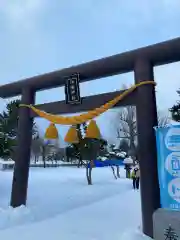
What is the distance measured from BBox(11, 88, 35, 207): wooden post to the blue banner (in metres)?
3.89

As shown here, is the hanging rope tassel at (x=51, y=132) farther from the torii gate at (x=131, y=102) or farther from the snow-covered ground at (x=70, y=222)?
the snow-covered ground at (x=70, y=222)

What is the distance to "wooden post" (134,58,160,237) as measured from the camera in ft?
16.1

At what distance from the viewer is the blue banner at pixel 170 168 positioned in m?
4.11

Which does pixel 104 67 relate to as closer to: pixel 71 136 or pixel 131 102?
pixel 131 102

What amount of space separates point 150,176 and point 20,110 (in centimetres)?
411

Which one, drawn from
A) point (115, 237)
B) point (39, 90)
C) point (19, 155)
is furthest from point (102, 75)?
point (115, 237)

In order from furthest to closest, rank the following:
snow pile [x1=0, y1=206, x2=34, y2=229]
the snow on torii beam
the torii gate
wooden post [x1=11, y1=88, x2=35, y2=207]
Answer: wooden post [x1=11, y1=88, x2=35, y2=207], snow pile [x1=0, y1=206, x2=34, y2=229], the snow on torii beam, the torii gate

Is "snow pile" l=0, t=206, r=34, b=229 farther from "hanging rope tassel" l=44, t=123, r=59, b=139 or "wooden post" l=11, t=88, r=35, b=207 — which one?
"hanging rope tassel" l=44, t=123, r=59, b=139

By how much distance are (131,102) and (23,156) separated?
3289 millimetres

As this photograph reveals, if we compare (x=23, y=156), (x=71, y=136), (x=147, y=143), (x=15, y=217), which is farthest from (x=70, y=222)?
(x=147, y=143)

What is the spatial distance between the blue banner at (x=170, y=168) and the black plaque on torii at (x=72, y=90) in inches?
100

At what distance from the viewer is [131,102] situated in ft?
18.4

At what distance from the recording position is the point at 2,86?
310 inches

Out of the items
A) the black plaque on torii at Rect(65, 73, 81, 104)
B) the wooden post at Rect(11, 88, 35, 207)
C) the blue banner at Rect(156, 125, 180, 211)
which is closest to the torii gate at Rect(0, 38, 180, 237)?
the wooden post at Rect(11, 88, 35, 207)
